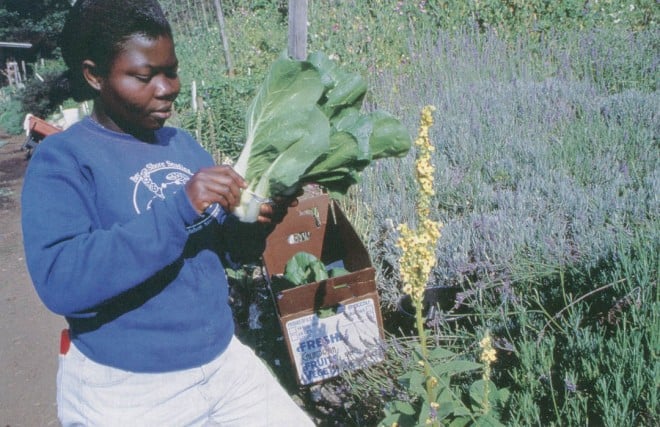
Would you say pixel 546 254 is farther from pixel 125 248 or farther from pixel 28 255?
pixel 28 255

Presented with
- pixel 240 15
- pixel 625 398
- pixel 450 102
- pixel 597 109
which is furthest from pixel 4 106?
pixel 625 398

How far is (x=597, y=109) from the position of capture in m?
4.90

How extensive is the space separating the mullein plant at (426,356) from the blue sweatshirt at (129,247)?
648 millimetres

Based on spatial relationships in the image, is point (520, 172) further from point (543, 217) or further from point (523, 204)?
point (543, 217)

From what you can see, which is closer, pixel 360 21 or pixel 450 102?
pixel 450 102

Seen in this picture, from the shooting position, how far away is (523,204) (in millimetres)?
3594

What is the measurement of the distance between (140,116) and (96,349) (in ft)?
2.54

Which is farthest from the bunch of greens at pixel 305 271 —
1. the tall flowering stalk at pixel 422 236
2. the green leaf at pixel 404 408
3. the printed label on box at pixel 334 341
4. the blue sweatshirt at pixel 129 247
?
the tall flowering stalk at pixel 422 236

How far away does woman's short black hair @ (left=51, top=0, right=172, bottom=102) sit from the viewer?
171 centimetres

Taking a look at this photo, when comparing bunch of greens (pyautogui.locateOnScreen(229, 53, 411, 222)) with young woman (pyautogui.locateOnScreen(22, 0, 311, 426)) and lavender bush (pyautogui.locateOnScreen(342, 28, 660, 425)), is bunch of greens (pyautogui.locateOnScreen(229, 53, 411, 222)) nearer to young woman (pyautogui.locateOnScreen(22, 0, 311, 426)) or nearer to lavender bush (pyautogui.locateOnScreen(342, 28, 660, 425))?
young woman (pyautogui.locateOnScreen(22, 0, 311, 426))

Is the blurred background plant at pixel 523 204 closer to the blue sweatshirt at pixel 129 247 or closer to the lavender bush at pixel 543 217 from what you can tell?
the lavender bush at pixel 543 217

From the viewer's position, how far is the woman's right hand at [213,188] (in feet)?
5.00

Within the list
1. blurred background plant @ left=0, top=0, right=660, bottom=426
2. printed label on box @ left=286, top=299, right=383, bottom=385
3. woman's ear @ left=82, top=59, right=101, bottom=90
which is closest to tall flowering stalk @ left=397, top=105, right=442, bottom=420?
blurred background plant @ left=0, top=0, right=660, bottom=426

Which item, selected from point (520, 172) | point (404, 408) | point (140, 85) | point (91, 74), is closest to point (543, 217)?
point (520, 172)
